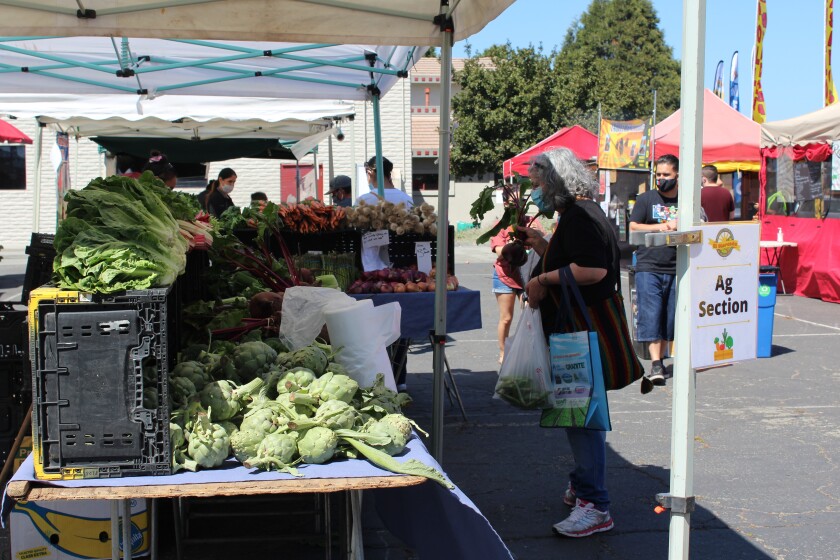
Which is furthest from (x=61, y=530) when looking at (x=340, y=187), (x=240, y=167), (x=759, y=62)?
(x=240, y=167)

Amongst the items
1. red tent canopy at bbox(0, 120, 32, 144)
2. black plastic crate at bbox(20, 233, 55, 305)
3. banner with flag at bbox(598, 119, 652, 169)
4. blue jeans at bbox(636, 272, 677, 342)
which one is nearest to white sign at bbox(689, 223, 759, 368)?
black plastic crate at bbox(20, 233, 55, 305)

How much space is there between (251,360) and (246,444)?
→ 1.88 feet

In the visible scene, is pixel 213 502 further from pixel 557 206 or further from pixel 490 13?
pixel 490 13

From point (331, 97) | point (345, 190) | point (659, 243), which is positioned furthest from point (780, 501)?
point (345, 190)

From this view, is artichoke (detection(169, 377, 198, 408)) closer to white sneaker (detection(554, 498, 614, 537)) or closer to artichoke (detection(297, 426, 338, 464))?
artichoke (detection(297, 426, 338, 464))

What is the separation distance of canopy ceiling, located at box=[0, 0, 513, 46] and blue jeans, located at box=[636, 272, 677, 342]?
14.2ft

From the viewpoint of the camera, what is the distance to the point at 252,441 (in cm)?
270

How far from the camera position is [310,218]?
6059 mm

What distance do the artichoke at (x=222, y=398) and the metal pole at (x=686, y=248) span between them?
1.49 meters

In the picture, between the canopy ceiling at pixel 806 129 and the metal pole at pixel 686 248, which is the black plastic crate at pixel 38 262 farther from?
the canopy ceiling at pixel 806 129

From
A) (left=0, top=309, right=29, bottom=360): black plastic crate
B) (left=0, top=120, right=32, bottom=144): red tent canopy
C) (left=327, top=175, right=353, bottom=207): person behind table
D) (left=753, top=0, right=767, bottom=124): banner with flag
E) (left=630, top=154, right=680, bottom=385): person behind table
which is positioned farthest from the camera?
(left=753, top=0, right=767, bottom=124): banner with flag

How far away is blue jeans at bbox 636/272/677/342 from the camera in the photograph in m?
7.63

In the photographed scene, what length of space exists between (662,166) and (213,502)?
4.87 m

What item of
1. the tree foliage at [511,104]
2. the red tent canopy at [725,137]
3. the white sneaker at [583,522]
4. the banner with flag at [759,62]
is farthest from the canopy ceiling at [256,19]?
the tree foliage at [511,104]
